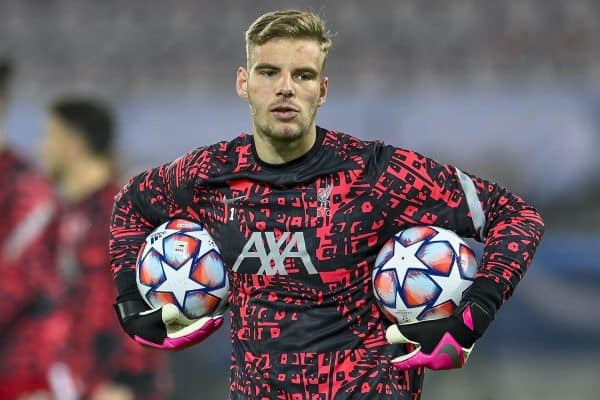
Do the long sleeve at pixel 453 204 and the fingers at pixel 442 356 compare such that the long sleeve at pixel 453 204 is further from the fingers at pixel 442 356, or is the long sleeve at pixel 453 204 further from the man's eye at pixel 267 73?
the man's eye at pixel 267 73

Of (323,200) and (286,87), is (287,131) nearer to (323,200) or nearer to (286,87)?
(286,87)

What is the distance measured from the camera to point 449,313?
3.79m

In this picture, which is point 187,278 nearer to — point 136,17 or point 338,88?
point 338,88

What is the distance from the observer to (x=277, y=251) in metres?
3.86

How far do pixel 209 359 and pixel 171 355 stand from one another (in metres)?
0.31

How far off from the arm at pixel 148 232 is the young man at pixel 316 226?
0.07ft

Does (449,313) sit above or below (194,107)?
below

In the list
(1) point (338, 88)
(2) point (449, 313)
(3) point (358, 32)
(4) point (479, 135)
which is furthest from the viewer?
(3) point (358, 32)

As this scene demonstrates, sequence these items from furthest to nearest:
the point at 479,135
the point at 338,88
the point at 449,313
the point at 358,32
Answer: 1. the point at 358,32
2. the point at 338,88
3. the point at 479,135
4. the point at 449,313

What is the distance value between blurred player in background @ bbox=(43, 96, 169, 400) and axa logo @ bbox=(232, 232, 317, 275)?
368 centimetres

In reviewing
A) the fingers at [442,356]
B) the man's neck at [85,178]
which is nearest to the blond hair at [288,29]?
the fingers at [442,356]

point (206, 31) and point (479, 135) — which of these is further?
point (206, 31)

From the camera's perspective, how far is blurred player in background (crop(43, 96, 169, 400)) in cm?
744

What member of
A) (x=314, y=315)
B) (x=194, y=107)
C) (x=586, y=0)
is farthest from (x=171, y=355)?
(x=314, y=315)
